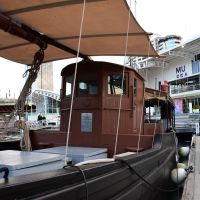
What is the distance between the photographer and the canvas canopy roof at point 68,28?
12.3 ft

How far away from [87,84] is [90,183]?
3.27m

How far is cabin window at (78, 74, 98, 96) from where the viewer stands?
18.3 ft

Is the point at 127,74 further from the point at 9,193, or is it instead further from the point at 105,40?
the point at 9,193

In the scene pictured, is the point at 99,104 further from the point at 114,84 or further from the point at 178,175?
the point at 178,175

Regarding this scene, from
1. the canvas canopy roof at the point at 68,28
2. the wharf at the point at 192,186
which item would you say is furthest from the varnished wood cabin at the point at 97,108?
the wharf at the point at 192,186

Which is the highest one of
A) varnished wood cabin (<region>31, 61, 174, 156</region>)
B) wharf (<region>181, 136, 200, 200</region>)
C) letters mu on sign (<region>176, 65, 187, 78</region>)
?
letters mu on sign (<region>176, 65, 187, 78</region>)

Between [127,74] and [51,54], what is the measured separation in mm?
1629

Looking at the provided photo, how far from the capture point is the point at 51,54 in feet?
20.3

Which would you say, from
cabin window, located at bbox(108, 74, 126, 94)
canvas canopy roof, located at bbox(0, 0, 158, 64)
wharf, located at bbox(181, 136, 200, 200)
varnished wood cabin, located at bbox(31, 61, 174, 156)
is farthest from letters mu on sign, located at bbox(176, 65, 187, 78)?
cabin window, located at bbox(108, 74, 126, 94)

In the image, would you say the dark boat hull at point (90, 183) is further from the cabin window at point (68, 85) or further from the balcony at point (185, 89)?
the balcony at point (185, 89)

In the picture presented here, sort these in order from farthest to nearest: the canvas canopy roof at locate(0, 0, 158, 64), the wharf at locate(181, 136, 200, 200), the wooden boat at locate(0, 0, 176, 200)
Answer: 1. the wharf at locate(181, 136, 200, 200)
2. the canvas canopy roof at locate(0, 0, 158, 64)
3. the wooden boat at locate(0, 0, 176, 200)

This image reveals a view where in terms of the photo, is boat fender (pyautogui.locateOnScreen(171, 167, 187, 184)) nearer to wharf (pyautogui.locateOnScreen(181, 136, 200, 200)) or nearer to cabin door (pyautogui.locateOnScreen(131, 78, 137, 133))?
wharf (pyautogui.locateOnScreen(181, 136, 200, 200))

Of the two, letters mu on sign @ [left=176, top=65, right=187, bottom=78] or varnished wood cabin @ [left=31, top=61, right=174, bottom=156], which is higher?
letters mu on sign @ [left=176, top=65, right=187, bottom=78]

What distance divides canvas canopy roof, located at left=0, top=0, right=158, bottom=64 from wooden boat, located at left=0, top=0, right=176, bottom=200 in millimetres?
12
